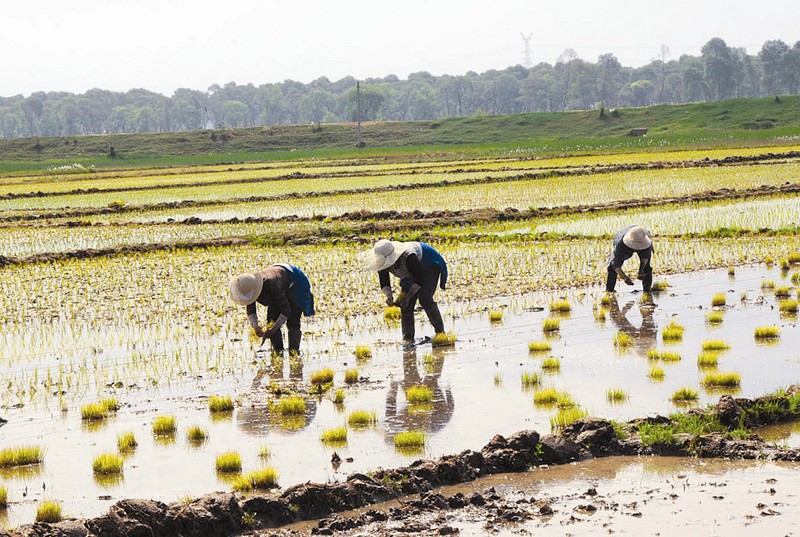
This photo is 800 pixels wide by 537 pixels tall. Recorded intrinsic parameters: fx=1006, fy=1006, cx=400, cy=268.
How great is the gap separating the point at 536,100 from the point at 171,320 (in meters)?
162

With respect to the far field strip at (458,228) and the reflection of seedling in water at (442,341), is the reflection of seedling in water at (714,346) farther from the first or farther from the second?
the far field strip at (458,228)

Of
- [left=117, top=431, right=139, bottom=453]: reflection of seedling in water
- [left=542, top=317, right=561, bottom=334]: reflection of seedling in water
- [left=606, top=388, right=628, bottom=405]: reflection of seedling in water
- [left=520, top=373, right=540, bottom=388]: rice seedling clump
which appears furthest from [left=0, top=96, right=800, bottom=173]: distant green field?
[left=117, top=431, right=139, bottom=453]: reflection of seedling in water

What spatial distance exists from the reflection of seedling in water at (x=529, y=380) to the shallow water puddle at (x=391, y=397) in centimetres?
6

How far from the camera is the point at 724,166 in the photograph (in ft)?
118

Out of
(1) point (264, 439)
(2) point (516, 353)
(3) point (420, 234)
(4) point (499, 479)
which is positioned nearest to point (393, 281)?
(2) point (516, 353)

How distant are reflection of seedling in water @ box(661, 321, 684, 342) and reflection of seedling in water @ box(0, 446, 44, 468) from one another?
653 cm

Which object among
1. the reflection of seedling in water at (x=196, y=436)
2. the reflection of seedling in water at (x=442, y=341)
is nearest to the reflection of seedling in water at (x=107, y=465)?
the reflection of seedling in water at (x=196, y=436)

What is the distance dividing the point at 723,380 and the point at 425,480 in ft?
11.4

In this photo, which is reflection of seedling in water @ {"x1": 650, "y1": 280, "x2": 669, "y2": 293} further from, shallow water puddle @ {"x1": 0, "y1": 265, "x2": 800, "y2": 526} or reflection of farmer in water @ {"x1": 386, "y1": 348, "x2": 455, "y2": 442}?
reflection of farmer in water @ {"x1": 386, "y1": 348, "x2": 455, "y2": 442}

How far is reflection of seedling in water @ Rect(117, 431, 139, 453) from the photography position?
7.43m

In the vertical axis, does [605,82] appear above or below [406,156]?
above

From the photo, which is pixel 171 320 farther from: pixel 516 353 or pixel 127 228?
pixel 127 228

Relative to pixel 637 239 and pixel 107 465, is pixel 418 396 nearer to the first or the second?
pixel 107 465

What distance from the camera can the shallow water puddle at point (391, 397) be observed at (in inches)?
270
